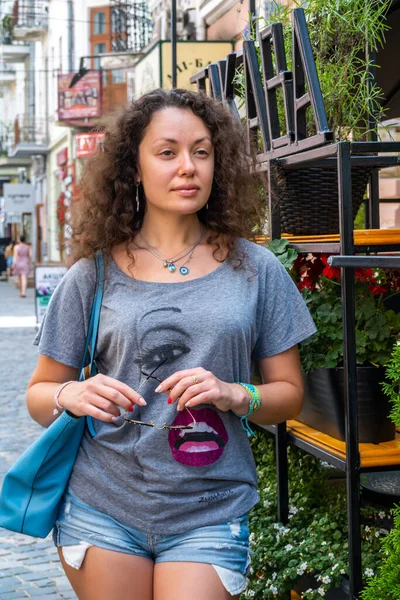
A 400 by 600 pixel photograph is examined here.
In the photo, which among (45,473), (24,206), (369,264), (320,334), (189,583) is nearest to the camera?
(189,583)

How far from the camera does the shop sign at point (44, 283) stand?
46.9ft

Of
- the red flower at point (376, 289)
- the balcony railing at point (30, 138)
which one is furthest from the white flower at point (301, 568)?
the balcony railing at point (30, 138)

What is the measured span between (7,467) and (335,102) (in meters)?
3.94

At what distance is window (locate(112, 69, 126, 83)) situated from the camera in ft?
86.4

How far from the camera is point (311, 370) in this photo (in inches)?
131

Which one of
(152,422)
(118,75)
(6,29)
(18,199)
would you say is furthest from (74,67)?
(152,422)

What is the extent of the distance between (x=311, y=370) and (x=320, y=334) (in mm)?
120

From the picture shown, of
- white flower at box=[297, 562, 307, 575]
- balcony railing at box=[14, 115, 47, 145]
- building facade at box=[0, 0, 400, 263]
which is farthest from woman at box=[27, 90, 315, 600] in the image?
Answer: balcony railing at box=[14, 115, 47, 145]

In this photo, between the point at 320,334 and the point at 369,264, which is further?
the point at 320,334

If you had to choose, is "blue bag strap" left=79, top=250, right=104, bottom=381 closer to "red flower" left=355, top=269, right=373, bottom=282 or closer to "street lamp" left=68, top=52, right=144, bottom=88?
"red flower" left=355, top=269, right=373, bottom=282

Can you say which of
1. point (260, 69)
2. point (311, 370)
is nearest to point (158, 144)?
point (311, 370)

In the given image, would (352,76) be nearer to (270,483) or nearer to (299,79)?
(299,79)

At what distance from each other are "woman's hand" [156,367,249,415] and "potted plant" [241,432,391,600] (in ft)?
3.58

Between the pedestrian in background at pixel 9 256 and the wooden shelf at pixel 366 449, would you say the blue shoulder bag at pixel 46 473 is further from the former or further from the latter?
the pedestrian in background at pixel 9 256
